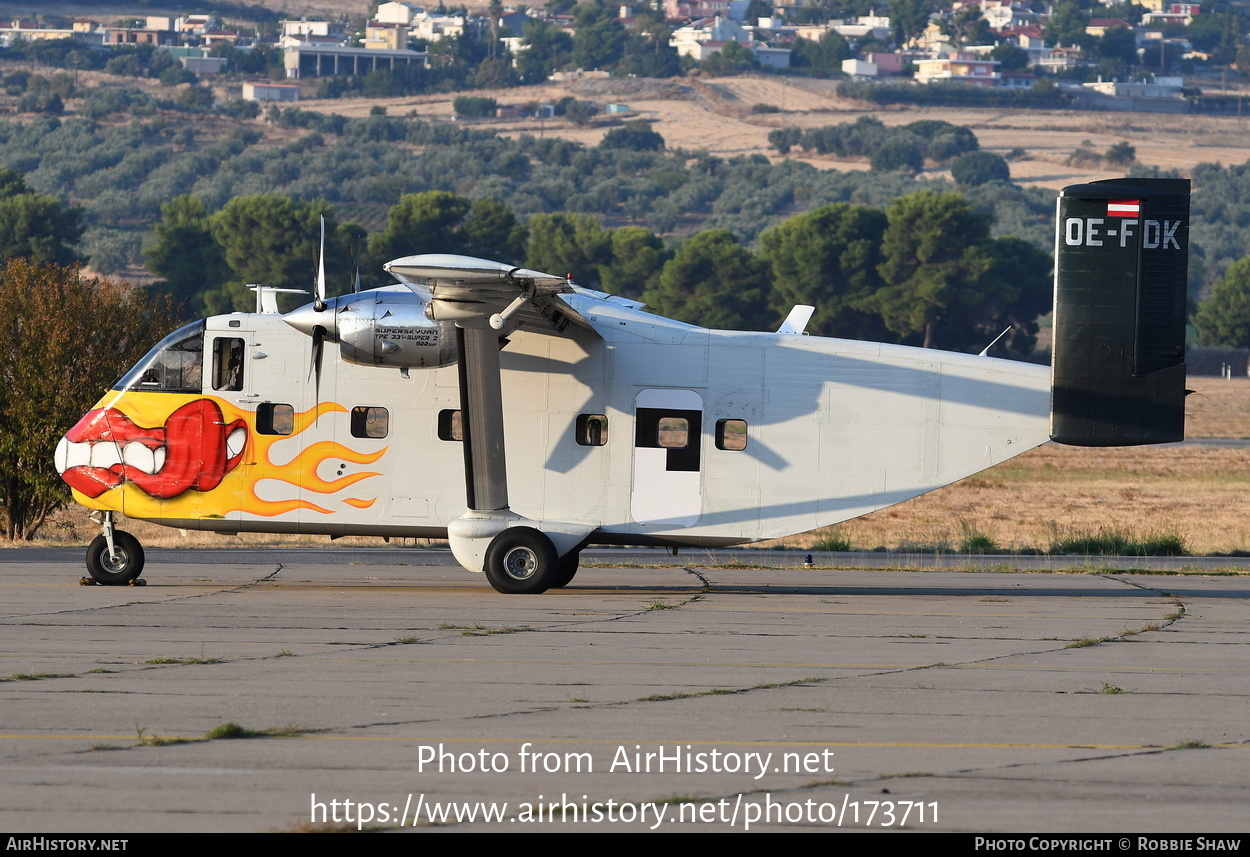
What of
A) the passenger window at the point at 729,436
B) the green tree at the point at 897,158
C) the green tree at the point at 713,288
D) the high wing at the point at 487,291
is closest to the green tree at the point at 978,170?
the green tree at the point at 897,158

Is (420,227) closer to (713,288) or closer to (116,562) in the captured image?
(713,288)

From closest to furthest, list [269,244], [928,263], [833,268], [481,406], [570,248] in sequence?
1. [481,406]
2. [269,244]
3. [928,263]
4. [833,268]
5. [570,248]

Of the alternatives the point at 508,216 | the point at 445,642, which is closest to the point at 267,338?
the point at 445,642

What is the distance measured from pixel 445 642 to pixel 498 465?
144 inches

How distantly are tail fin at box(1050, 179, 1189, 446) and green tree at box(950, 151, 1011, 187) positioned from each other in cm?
17260

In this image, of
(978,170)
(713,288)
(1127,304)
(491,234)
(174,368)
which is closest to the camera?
(1127,304)

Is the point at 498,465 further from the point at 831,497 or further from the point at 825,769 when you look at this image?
the point at 825,769

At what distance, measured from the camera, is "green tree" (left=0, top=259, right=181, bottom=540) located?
1097 inches

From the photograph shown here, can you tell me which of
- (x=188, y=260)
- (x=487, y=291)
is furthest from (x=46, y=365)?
(x=188, y=260)

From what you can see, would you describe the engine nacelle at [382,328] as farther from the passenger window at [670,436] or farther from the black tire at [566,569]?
the black tire at [566,569]

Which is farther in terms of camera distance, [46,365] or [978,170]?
[978,170]

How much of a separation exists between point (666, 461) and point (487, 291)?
3.39m

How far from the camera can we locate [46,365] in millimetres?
28000

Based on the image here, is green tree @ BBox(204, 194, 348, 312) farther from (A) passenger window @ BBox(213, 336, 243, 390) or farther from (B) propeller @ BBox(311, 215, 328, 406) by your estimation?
(B) propeller @ BBox(311, 215, 328, 406)
